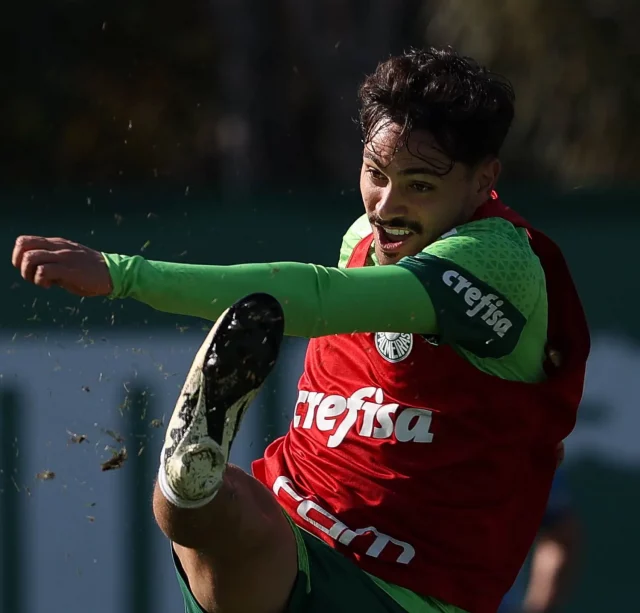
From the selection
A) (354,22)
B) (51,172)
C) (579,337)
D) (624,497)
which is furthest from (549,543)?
(51,172)

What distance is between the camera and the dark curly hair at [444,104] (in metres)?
3.55

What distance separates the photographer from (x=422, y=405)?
139 inches

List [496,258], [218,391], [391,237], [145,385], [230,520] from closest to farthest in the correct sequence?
[218,391], [230,520], [496,258], [391,237], [145,385]

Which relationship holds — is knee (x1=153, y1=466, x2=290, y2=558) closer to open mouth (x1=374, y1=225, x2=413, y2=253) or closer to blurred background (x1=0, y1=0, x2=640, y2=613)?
open mouth (x1=374, y1=225, x2=413, y2=253)

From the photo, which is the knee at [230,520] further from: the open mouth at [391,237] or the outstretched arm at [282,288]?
the open mouth at [391,237]

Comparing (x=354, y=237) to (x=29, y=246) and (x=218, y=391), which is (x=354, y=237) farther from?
(x=29, y=246)

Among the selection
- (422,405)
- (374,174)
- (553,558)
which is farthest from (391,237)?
(553,558)

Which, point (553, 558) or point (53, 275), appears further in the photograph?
point (553, 558)

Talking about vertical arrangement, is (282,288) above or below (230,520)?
above

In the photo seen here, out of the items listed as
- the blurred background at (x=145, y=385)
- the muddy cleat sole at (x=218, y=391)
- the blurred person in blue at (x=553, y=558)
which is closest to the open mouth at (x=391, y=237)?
the muddy cleat sole at (x=218, y=391)

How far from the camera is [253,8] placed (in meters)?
9.95

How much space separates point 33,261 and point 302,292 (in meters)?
0.55

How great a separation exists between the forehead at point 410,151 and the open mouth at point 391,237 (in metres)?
0.15

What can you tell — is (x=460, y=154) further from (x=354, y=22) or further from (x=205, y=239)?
(x=354, y=22)
